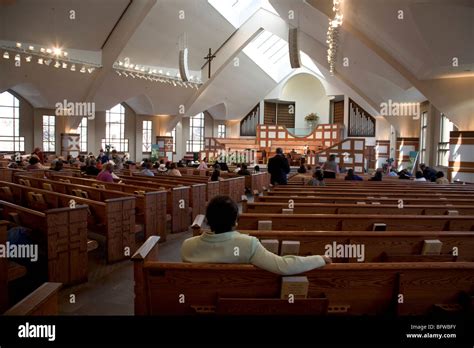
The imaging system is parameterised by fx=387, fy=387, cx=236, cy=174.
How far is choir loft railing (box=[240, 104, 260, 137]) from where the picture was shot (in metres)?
22.4

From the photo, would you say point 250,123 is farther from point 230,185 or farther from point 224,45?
point 230,185

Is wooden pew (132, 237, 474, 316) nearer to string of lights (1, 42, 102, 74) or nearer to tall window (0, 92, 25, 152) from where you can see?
string of lights (1, 42, 102, 74)

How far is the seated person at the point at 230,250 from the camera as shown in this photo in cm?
170

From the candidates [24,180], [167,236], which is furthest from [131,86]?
[167,236]

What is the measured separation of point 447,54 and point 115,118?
1521 cm

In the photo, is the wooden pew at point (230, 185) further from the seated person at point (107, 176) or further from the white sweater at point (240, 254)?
the white sweater at point (240, 254)

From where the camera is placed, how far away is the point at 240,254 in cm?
180

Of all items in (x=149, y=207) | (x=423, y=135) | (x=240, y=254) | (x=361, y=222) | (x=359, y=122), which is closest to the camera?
(x=240, y=254)

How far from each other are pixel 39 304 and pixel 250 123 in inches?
845

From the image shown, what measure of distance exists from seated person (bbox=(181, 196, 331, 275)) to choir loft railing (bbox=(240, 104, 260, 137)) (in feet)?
67.4

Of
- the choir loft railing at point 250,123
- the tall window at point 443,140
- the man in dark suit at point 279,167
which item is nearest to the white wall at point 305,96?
the choir loft railing at point 250,123

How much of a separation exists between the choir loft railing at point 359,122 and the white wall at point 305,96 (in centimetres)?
211

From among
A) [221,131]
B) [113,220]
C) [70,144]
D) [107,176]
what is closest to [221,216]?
[113,220]

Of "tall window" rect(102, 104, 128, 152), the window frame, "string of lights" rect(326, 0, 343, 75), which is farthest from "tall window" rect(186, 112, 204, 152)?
"string of lights" rect(326, 0, 343, 75)
